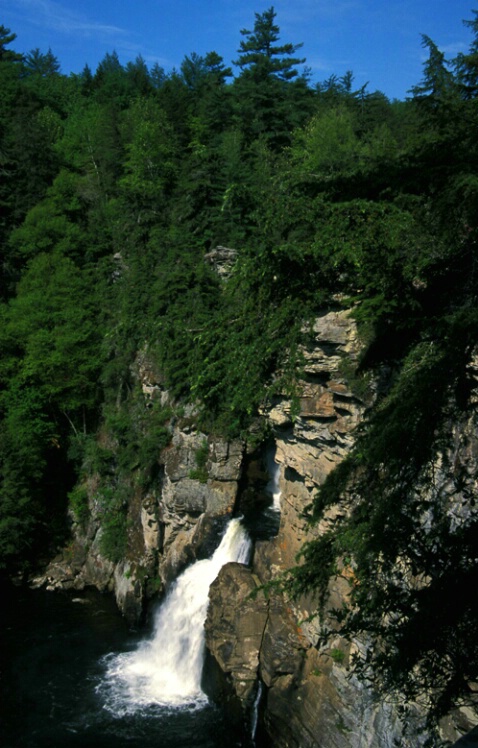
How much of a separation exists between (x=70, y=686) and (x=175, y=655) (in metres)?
2.55

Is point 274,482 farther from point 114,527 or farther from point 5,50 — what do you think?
point 5,50

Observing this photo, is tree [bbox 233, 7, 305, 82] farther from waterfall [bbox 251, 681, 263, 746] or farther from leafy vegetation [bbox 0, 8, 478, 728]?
waterfall [bbox 251, 681, 263, 746]

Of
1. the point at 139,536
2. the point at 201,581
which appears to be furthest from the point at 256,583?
the point at 139,536

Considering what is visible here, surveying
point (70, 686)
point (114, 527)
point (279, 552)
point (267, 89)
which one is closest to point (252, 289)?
point (279, 552)

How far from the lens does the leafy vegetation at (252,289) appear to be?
447 centimetres

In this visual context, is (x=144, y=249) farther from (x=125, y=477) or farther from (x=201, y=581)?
(x=201, y=581)

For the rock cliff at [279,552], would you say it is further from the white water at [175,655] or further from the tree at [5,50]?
the tree at [5,50]

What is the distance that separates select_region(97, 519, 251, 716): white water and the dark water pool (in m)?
0.36

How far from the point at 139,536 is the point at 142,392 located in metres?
4.62

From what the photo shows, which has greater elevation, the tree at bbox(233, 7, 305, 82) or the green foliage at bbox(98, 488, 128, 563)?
the tree at bbox(233, 7, 305, 82)

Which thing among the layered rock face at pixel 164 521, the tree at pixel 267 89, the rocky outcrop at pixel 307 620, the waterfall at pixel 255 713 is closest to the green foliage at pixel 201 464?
the layered rock face at pixel 164 521

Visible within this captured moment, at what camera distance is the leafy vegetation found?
4469mm

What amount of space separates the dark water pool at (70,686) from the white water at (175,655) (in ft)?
1.18

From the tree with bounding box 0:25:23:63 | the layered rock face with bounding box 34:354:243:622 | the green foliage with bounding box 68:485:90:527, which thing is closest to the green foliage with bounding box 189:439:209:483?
the layered rock face with bounding box 34:354:243:622
